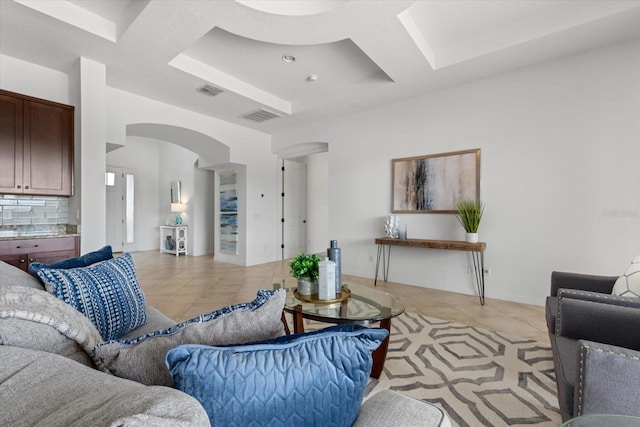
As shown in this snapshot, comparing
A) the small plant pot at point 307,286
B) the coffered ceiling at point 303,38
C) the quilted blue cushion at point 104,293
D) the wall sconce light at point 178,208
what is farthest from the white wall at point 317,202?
the quilted blue cushion at point 104,293

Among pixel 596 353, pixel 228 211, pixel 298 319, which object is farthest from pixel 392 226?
pixel 228 211

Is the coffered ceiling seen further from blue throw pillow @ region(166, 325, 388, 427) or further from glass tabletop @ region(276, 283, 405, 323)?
blue throw pillow @ region(166, 325, 388, 427)

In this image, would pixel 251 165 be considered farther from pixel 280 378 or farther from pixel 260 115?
pixel 280 378

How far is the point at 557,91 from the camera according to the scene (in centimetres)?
342

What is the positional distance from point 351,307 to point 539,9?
3238 mm

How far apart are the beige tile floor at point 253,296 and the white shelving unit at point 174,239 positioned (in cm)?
148

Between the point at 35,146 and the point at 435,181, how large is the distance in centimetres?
484

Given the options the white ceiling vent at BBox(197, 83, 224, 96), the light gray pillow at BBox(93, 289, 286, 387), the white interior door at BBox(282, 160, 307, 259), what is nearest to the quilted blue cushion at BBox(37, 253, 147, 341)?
the light gray pillow at BBox(93, 289, 286, 387)

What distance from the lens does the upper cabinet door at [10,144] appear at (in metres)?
3.03

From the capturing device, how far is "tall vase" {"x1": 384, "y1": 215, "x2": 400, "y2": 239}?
4.45 metres

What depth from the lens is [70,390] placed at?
1.64ft

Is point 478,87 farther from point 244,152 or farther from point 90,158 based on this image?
point 90,158

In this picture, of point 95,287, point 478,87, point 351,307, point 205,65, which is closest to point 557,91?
point 478,87

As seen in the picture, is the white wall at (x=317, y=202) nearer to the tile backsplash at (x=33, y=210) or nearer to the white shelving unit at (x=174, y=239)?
the white shelving unit at (x=174, y=239)
